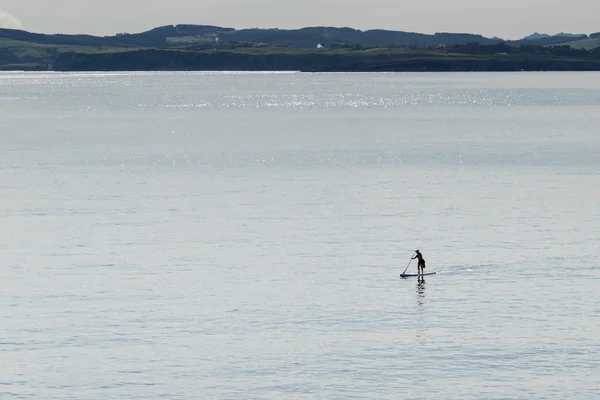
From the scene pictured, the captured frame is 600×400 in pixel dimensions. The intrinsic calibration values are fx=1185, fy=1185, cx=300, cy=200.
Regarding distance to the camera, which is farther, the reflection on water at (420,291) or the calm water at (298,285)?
the reflection on water at (420,291)

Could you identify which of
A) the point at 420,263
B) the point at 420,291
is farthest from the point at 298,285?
the point at 420,263

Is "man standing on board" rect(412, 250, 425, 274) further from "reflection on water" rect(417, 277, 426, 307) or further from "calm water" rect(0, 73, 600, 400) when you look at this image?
"calm water" rect(0, 73, 600, 400)

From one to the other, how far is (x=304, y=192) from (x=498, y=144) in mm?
70533

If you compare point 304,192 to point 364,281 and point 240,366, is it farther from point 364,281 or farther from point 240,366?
point 240,366

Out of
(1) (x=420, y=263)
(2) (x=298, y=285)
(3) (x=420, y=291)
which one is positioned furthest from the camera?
(1) (x=420, y=263)

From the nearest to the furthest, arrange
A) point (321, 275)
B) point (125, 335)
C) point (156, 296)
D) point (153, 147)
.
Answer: point (125, 335) → point (156, 296) → point (321, 275) → point (153, 147)

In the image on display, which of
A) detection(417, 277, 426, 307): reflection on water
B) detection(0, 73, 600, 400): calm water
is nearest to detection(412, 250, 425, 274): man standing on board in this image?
detection(417, 277, 426, 307): reflection on water

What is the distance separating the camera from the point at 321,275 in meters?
69.5

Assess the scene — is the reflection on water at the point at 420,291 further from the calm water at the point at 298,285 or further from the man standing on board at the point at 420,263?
the man standing on board at the point at 420,263

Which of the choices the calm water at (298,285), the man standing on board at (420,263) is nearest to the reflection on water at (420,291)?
the calm water at (298,285)

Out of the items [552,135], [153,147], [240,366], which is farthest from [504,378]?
[552,135]

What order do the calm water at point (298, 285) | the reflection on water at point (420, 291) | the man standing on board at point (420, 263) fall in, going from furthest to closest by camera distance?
the man standing on board at point (420, 263), the reflection on water at point (420, 291), the calm water at point (298, 285)

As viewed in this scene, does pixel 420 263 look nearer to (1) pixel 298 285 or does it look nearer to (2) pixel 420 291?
(2) pixel 420 291

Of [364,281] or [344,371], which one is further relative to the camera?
[364,281]
